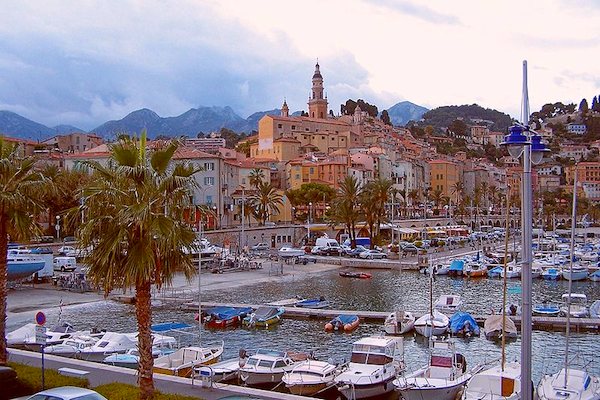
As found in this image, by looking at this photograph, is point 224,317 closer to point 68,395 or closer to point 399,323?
point 399,323

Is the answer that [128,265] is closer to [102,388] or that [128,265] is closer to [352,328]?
[102,388]

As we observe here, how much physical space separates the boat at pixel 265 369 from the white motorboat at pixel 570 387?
9601 mm

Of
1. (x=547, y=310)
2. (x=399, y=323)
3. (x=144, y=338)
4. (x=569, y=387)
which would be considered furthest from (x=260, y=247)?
(x=144, y=338)

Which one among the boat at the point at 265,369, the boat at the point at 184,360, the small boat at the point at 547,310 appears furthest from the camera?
the small boat at the point at 547,310

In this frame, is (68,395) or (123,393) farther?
(123,393)

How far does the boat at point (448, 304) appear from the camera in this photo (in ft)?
149

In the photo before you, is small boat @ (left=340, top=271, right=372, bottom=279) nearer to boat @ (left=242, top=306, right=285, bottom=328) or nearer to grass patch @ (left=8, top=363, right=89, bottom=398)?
boat @ (left=242, top=306, right=285, bottom=328)

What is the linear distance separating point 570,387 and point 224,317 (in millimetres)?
24308

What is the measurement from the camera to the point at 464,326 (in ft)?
123

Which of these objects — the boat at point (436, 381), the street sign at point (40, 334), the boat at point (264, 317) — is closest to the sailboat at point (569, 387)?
the boat at point (436, 381)

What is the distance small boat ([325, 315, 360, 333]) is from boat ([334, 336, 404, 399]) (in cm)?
1134

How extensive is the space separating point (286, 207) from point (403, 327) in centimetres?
7753

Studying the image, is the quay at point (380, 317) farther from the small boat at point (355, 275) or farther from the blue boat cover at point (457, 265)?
the blue boat cover at point (457, 265)

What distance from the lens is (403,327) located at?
1484 inches
